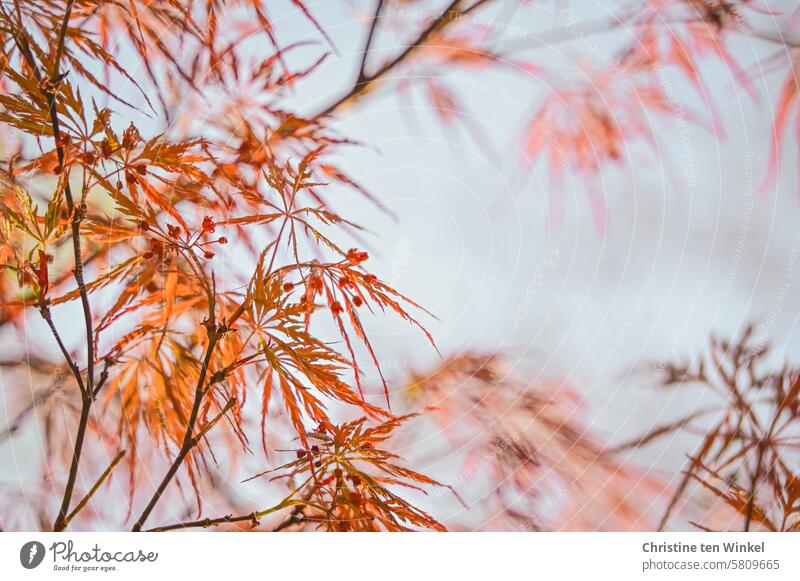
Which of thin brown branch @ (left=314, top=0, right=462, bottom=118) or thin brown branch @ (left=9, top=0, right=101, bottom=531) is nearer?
thin brown branch @ (left=9, top=0, right=101, bottom=531)

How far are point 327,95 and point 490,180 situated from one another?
0.21m

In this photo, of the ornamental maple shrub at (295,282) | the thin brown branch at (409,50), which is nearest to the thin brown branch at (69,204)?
the ornamental maple shrub at (295,282)

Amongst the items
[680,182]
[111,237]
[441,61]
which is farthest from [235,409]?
[680,182]

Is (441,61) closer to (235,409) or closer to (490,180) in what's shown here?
(490,180)

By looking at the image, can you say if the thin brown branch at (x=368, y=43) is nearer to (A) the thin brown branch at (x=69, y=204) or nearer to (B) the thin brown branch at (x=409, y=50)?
(B) the thin brown branch at (x=409, y=50)
